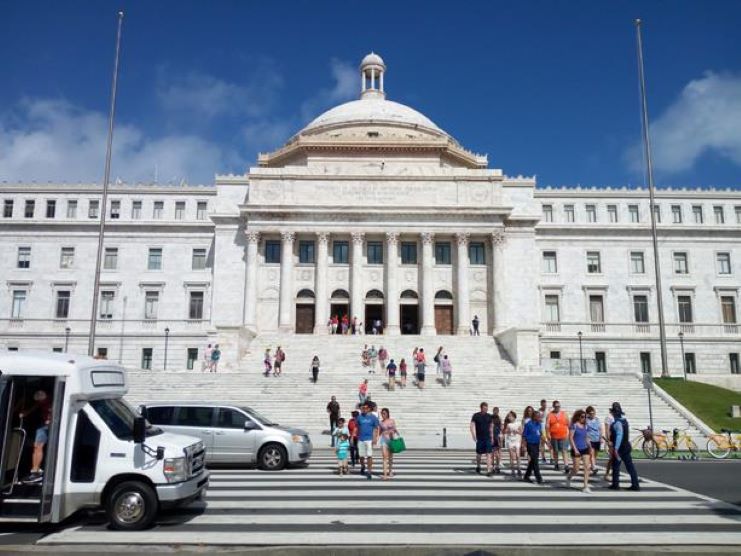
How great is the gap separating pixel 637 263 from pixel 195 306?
38.8m

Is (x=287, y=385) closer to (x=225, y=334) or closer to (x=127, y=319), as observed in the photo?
(x=225, y=334)

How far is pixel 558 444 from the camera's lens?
1700 cm

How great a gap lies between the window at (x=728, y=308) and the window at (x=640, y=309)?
21.2 ft

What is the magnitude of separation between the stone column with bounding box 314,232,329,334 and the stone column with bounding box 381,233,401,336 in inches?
189

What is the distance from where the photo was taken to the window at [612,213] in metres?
57.2

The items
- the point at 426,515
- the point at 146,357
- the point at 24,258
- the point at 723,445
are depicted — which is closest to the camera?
the point at 426,515

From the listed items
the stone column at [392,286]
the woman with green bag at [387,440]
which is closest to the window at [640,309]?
the stone column at [392,286]

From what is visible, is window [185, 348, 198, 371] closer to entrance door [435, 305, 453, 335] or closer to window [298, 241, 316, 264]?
window [298, 241, 316, 264]

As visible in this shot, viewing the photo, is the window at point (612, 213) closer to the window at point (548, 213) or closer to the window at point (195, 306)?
the window at point (548, 213)

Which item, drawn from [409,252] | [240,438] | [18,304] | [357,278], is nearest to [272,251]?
[357,278]

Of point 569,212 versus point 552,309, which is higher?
point 569,212

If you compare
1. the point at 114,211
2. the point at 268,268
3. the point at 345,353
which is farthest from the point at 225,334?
the point at 114,211

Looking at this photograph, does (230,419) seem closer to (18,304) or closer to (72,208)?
(18,304)

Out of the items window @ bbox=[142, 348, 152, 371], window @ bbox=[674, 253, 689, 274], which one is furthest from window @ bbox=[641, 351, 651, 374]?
window @ bbox=[142, 348, 152, 371]
